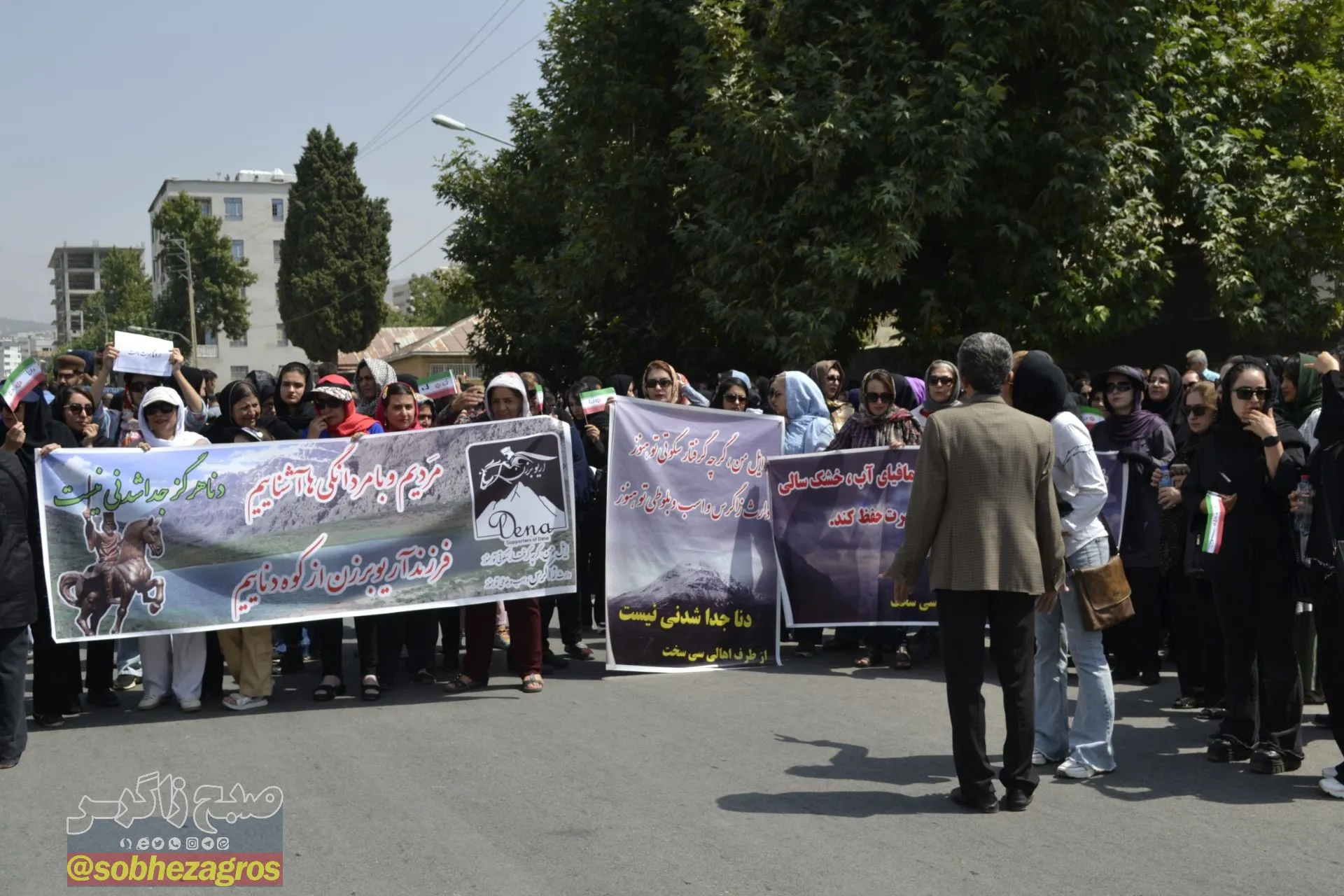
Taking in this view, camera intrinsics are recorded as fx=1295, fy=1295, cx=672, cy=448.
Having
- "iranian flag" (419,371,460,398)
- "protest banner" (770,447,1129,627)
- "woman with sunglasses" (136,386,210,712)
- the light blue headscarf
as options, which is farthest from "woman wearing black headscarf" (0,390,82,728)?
the light blue headscarf

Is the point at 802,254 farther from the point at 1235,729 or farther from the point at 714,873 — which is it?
the point at 714,873

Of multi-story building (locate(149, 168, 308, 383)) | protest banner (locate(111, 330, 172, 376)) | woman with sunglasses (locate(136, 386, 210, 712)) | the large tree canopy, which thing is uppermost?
multi-story building (locate(149, 168, 308, 383))

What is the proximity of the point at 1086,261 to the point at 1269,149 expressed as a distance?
12.1ft

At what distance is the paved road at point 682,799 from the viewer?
5.01 m

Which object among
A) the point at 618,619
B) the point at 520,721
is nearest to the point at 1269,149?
the point at 618,619

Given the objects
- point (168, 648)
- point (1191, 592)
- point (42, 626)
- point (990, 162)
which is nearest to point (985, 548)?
point (1191, 592)

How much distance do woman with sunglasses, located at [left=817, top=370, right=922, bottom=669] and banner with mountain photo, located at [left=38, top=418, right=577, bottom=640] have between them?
7.02 feet

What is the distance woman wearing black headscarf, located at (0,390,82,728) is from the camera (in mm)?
7695

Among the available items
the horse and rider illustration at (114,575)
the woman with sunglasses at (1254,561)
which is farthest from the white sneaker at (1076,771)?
the horse and rider illustration at (114,575)

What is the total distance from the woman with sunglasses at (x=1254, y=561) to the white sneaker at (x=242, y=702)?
5585 millimetres

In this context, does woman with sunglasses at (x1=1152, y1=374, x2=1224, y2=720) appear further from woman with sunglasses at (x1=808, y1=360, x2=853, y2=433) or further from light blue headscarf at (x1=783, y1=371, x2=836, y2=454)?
woman with sunglasses at (x1=808, y1=360, x2=853, y2=433)

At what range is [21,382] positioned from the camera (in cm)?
741

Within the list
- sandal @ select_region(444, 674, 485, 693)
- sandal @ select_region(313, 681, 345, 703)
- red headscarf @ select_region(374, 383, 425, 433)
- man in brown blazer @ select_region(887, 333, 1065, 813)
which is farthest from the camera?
red headscarf @ select_region(374, 383, 425, 433)

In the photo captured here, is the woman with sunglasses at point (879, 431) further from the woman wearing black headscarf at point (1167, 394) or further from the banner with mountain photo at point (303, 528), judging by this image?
the banner with mountain photo at point (303, 528)
